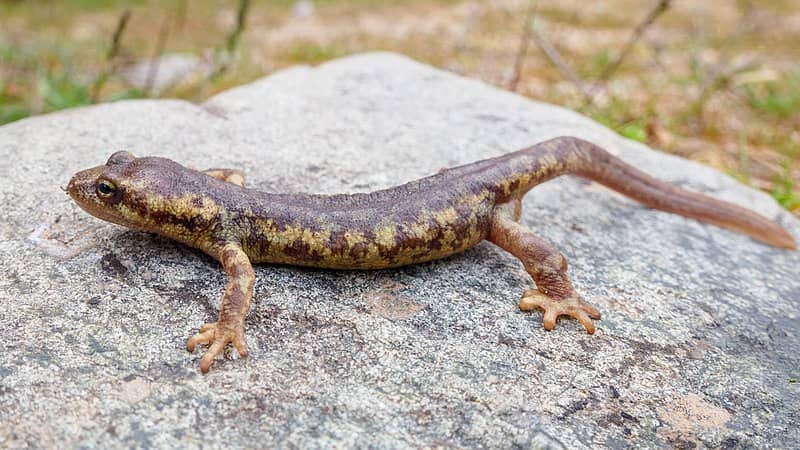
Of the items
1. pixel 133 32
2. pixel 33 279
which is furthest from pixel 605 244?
pixel 133 32

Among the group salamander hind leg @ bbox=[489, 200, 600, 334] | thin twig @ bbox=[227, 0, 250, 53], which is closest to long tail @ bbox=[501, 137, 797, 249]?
salamander hind leg @ bbox=[489, 200, 600, 334]

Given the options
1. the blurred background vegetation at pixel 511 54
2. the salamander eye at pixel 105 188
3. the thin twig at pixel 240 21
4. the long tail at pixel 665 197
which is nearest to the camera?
the salamander eye at pixel 105 188

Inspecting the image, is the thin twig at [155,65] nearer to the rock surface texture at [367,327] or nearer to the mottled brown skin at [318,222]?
the rock surface texture at [367,327]

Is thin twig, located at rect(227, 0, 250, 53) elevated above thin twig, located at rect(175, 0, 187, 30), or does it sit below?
above

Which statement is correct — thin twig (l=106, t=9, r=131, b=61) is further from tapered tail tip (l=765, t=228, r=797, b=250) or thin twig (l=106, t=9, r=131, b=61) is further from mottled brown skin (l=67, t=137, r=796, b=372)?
tapered tail tip (l=765, t=228, r=797, b=250)

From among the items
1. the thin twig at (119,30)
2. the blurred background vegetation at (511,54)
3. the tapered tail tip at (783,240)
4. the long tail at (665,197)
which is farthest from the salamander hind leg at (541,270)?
the thin twig at (119,30)

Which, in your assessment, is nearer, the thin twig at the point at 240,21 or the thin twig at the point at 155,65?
the thin twig at the point at 240,21

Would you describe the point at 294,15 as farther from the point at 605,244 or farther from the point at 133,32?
the point at 605,244
